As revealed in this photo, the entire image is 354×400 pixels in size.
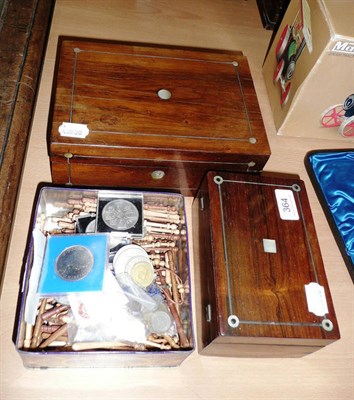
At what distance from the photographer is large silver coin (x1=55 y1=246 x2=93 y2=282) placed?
2.11 feet

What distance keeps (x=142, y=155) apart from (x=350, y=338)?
51cm

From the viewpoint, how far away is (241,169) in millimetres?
813

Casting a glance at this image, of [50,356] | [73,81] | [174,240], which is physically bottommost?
[50,356]

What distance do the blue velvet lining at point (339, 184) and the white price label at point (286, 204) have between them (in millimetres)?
175

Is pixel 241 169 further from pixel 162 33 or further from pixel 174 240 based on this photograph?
pixel 162 33

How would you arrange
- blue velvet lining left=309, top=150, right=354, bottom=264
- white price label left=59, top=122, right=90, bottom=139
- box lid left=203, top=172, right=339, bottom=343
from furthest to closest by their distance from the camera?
blue velvet lining left=309, top=150, right=354, bottom=264 < white price label left=59, top=122, right=90, bottom=139 < box lid left=203, top=172, right=339, bottom=343

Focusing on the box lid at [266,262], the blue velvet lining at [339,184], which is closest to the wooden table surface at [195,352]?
the blue velvet lining at [339,184]

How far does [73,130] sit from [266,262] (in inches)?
15.6

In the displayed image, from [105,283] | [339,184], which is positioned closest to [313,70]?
[339,184]

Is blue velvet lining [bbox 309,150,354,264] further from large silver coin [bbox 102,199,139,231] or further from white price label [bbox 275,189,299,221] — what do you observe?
large silver coin [bbox 102,199,139,231]

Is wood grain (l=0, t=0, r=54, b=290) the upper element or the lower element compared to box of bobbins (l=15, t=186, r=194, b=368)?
upper

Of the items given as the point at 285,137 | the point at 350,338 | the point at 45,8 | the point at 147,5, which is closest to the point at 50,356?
the point at 350,338

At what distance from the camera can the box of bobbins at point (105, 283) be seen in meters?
0.63

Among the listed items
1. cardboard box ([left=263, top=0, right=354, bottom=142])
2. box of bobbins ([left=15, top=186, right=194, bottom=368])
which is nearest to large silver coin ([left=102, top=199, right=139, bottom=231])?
box of bobbins ([left=15, top=186, right=194, bottom=368])
